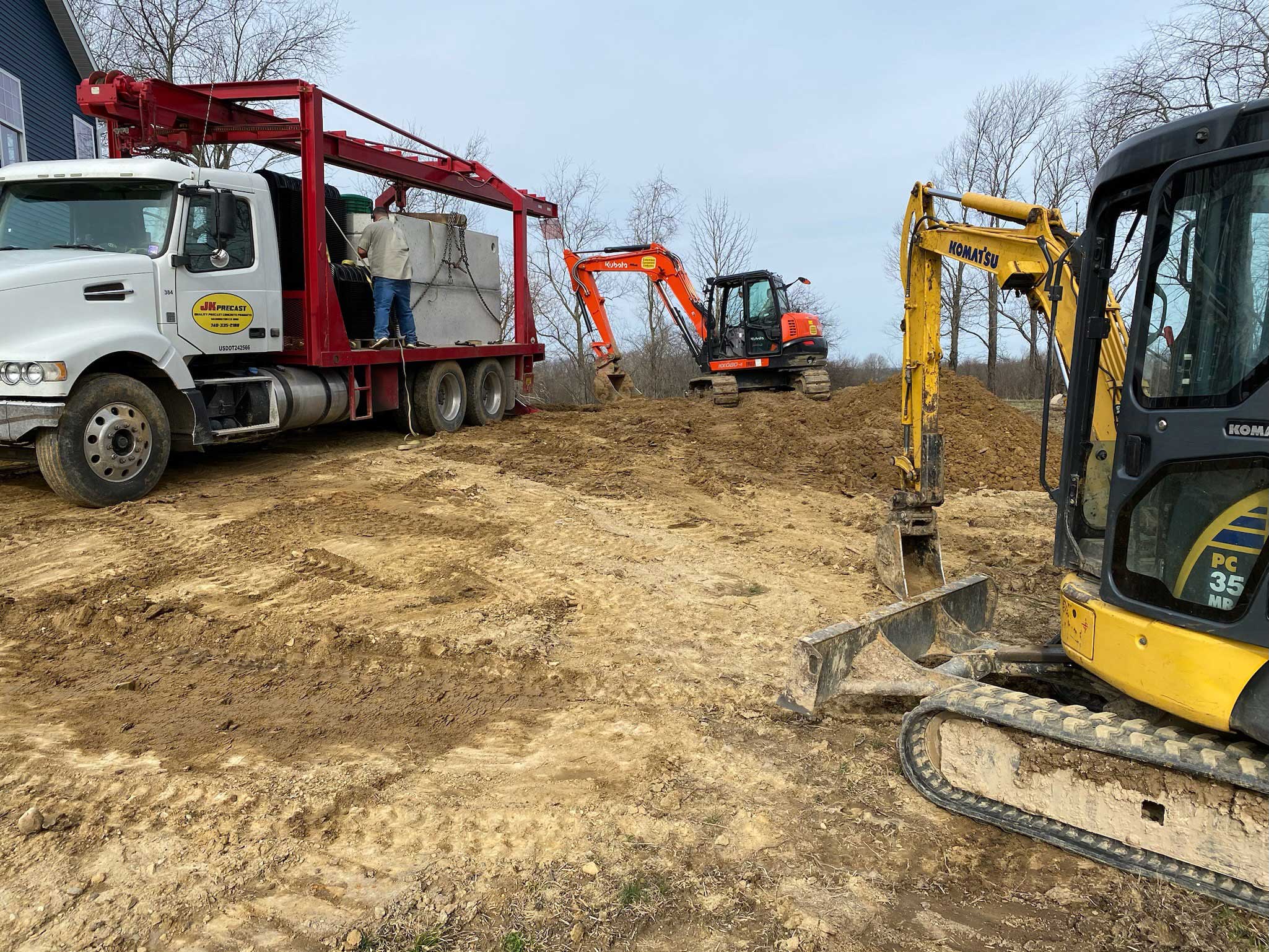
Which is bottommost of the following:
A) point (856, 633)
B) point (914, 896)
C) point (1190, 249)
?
point (914, 896)

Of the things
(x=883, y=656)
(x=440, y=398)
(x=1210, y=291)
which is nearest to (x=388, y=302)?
(x=440, y=398)

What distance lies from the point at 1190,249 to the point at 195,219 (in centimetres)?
814

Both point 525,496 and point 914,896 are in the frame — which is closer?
point 914,896

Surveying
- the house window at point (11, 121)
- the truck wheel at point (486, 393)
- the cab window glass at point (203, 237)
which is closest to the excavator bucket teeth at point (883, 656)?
the cab window glass at point (203, 237)

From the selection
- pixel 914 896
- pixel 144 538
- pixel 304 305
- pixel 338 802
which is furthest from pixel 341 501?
pixel 914 896

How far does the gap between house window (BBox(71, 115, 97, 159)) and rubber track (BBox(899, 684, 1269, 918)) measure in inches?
782

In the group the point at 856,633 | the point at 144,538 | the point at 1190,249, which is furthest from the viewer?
the point at 144,538

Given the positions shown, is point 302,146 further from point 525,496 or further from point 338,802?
point 338,802

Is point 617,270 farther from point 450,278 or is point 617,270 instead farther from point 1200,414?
point 1200,414

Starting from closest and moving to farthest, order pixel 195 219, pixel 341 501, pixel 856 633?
pixel 856 633 → pixel 341 501 → pixel 195 219

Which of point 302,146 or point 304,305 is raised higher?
point 302,146

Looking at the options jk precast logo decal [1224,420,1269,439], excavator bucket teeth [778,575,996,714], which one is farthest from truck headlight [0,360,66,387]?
jk precast logo decal [1224,420,1269,439]

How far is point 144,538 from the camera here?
21.7ft

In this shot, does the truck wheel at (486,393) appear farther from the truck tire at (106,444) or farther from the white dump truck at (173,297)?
the truck tire at (106,444)
